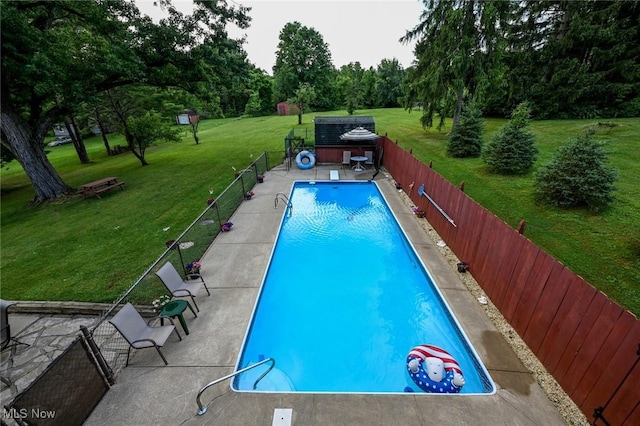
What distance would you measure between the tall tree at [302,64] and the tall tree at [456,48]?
35.0 metres

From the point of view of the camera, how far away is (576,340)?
3906 mm

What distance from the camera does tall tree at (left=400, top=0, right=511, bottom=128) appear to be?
15242 mm

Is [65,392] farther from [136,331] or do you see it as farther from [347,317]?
[347,317]

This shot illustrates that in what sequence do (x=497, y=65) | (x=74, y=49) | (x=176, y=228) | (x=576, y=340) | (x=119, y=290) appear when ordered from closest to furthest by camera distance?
(x=576, y=340)
(x=119, y=290)
(x=176, y=228)
(x=74, y=49)
(x=497, y=65)

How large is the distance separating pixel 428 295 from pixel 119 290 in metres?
7.62

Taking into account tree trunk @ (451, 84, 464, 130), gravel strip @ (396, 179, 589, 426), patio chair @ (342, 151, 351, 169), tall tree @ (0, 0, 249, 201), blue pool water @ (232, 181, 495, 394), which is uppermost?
tall tree @ (0, 0, 249, 201)

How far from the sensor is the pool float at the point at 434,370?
4516mm

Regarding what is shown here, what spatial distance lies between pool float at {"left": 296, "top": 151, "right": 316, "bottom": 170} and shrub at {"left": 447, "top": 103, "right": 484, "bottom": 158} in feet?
27.5

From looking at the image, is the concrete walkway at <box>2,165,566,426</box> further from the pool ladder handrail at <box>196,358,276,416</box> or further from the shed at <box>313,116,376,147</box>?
the shed at <box>313,116,376,147</box>

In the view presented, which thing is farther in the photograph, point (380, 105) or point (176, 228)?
point (380, 105)

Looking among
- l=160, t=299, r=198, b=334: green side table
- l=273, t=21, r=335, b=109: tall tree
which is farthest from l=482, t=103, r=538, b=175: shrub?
l=273, t=21, r=335, b=109: tall tree

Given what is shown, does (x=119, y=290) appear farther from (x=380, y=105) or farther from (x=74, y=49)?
(x=380, y=105)

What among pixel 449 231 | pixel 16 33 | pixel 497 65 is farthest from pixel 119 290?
pixel 497 65

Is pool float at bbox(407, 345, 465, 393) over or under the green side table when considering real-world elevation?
under
